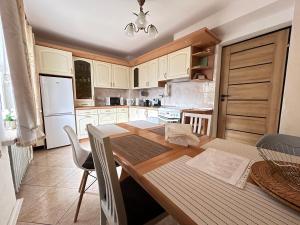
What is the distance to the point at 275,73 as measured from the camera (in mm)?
1939

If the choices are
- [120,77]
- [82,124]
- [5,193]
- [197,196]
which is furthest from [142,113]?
[197,196]

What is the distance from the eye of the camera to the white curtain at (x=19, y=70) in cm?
102

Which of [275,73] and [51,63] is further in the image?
[51,63]

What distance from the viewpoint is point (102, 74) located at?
3.69 m

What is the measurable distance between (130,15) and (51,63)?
1904 mm

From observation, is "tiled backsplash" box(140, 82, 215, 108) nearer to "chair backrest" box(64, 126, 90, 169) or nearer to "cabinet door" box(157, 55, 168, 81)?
"cabinet door" box(157, 55, 168, 81)

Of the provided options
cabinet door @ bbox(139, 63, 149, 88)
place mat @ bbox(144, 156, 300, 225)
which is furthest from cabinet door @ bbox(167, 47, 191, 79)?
place mat @ bbox(144, 156, 300, 225)

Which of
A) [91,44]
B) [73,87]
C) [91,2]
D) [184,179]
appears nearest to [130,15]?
[91,2]

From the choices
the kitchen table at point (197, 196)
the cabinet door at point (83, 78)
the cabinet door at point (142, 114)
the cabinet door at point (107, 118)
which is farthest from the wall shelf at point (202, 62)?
the cabinet door at point (83, 78)

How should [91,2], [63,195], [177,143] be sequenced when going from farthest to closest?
[91,2] < [63,195] < [177,143]

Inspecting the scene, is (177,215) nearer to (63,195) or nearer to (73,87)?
(63,195)

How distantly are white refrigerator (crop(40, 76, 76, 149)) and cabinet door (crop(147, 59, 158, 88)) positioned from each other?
6.10 ft

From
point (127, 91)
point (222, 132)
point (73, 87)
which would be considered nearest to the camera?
point (222, 132)

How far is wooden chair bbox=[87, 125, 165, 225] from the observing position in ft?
2.08
